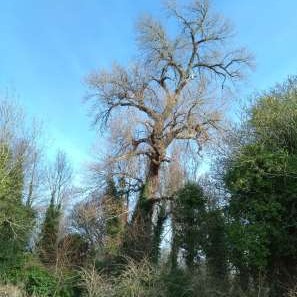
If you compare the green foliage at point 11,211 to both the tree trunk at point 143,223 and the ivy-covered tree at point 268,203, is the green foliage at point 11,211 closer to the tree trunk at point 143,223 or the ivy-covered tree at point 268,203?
the tree trunk at point 143,223

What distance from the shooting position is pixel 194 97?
2956cm

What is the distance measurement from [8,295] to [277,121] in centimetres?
1072

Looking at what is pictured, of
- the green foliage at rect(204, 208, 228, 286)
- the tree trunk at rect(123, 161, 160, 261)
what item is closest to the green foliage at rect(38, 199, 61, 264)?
the tree trunk at rect(123, 161, 160, 261)

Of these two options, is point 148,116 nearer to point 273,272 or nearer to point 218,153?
point 218,153

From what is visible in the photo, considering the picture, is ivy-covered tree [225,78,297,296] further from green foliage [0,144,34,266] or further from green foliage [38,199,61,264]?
green foliage [38,199,61,264]

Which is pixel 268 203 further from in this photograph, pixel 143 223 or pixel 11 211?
pixel 11 211

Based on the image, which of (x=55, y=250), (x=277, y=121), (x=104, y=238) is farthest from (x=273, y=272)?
Result: (x=55, y=250)

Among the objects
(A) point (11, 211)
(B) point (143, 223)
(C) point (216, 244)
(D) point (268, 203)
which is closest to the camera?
(D) point (268, 203)

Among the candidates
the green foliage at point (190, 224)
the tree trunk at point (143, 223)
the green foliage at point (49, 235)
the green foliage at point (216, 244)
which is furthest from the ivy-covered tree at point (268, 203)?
the green foliage at point (49, 235)

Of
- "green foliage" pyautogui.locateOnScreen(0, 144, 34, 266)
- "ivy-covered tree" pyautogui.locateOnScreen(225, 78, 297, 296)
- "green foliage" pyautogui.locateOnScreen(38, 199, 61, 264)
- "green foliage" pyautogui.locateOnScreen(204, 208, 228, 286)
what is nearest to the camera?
"ivy-covered tree" pyautogui.locateOnScreen(225, 78, 297, 296)

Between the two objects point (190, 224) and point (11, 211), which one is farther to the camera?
point (11, 211)

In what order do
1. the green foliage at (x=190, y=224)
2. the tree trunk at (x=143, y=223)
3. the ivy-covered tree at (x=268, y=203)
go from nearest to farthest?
the ivy-covered tree at (x=268, y=203) < the green foliage at (x=190, y=224) < the tree trunk at (x=143, y=223)

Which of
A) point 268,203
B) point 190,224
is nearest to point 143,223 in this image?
point 190,224

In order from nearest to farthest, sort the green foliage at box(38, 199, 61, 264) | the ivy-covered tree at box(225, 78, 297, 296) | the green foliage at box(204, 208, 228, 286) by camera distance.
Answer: the ivy-covered tree at box(225, 78, 297, 296) → the green foliage at box(204, 208, 228, 286) → the green foliage at box(38, 199, 61, 264)
